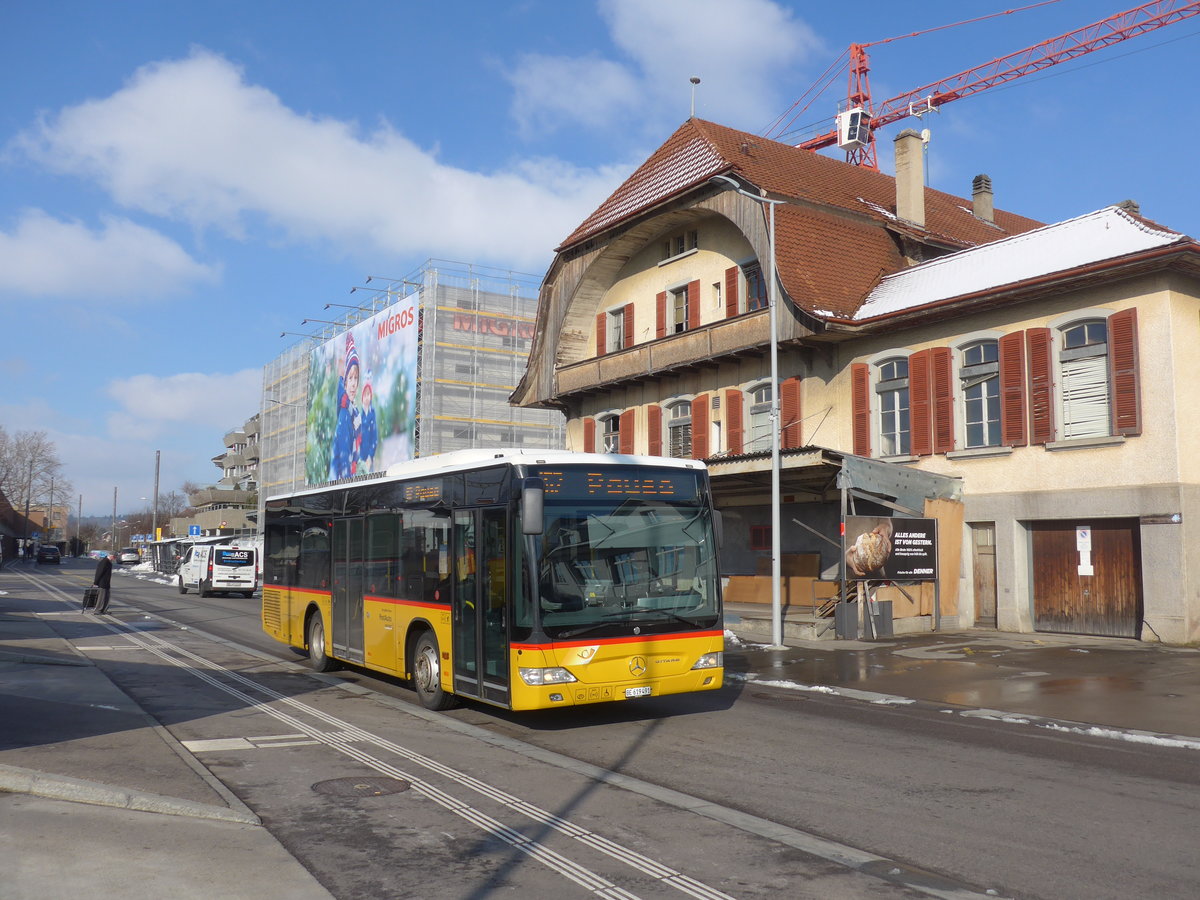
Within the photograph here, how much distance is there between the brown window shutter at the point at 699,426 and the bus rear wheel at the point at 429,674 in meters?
18.9

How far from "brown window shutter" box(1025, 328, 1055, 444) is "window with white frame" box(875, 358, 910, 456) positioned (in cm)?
349

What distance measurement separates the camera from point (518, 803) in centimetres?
749

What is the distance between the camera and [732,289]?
30000 mm

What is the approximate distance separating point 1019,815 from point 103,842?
6026 mm

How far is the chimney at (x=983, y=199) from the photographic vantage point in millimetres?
38000

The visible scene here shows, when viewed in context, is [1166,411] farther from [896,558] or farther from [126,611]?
[126,611]

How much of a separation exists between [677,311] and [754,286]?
152 inches

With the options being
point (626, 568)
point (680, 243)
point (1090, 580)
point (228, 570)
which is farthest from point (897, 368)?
point (228, 570)

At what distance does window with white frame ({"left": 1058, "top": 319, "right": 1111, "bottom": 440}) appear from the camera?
2064cm

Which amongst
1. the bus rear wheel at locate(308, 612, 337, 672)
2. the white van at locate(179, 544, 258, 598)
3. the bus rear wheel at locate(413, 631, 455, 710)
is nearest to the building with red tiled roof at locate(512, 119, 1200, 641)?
the bus rear wheel at locate(308, 612, 337, 672)

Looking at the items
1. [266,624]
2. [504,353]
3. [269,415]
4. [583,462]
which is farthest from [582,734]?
[269,415]

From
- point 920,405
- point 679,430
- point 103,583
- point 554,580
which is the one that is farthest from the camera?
point 679,430

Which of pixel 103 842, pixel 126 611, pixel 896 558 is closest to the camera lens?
pixel 103 842

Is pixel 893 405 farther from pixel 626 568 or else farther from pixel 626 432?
pixel 626 568
